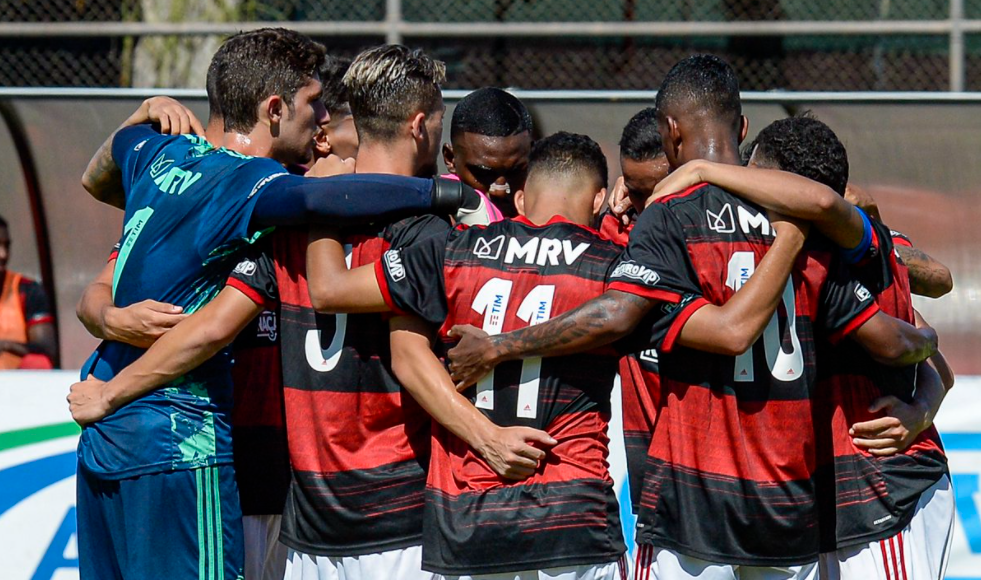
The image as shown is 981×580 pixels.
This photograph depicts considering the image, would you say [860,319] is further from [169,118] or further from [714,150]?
[169,118]

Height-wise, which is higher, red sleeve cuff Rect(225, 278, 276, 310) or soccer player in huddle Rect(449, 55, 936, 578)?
red sleeve cuff Rect(225, 278, 276, 310)

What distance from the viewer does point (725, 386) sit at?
2.92 meters

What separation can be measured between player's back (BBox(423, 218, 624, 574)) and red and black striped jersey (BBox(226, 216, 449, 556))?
0.47 ft

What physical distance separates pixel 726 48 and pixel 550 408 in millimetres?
6973

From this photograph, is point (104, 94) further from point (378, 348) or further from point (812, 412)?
point (812, 412)

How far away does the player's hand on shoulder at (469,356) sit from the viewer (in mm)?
2855

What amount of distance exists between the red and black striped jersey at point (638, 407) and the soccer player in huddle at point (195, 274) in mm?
882

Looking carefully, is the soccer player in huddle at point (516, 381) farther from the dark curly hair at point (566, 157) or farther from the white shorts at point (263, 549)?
the white shorts at point (263, 549)

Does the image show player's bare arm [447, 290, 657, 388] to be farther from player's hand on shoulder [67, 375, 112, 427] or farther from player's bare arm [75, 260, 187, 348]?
player's hand on shoulder [67, 375, 112, 427]

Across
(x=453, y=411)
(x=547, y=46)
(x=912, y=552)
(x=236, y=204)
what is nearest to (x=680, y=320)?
A: (x=453, y=411)

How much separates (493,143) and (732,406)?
123 cm

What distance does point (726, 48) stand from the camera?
361 inches

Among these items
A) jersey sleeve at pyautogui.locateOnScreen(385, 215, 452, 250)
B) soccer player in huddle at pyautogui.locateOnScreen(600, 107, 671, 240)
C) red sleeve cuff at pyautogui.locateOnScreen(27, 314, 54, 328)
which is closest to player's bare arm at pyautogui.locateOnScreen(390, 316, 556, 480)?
jersey sleeve at pyautogui.locateOnScreen(385, 215, 452, 250)

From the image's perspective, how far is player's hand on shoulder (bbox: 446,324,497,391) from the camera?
286cm
